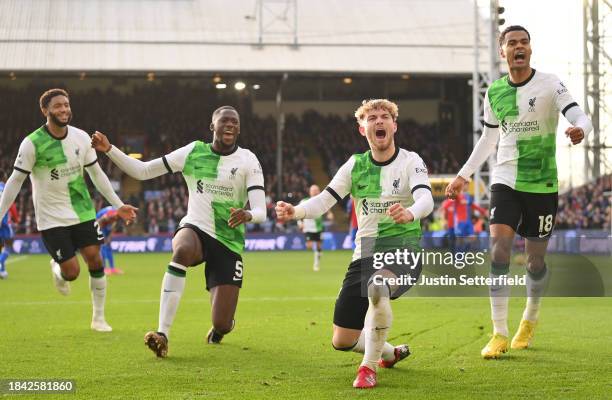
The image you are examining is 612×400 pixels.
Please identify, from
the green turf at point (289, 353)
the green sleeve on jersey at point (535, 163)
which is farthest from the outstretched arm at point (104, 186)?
the green sleeve on jersey at point (535, 163)

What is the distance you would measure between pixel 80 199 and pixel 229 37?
3056 centimetres

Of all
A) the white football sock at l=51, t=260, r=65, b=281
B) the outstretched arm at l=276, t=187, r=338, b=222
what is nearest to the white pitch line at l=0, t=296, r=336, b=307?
the white football sock at l=51, t=260, r=65, b=281

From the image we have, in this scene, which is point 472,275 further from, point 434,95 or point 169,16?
point 434,95

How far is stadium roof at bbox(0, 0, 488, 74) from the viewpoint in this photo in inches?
1508

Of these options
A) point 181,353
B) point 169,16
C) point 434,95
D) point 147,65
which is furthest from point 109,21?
point 181,353

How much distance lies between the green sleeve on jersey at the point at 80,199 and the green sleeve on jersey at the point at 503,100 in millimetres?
4593

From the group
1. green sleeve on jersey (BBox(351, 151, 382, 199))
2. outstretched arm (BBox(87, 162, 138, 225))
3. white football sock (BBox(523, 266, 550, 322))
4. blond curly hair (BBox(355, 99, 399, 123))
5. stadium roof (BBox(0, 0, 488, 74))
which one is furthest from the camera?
stadium roof (BBox(0, 0, 488, 74))

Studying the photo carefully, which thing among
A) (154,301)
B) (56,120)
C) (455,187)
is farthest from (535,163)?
(154,301)

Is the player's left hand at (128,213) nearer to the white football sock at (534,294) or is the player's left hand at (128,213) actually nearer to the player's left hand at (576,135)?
the white football sock at (534,294)

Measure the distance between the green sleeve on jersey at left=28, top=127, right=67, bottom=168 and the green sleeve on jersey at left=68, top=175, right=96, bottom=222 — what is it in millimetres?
334

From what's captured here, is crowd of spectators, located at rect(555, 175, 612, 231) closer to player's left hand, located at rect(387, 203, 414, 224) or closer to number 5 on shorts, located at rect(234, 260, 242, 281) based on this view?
number 5 on shorts, located at rect(234, 260, 242, 281)

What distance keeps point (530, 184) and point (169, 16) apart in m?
35.6

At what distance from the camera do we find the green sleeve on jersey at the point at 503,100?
8.63 m

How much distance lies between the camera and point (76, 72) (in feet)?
122
